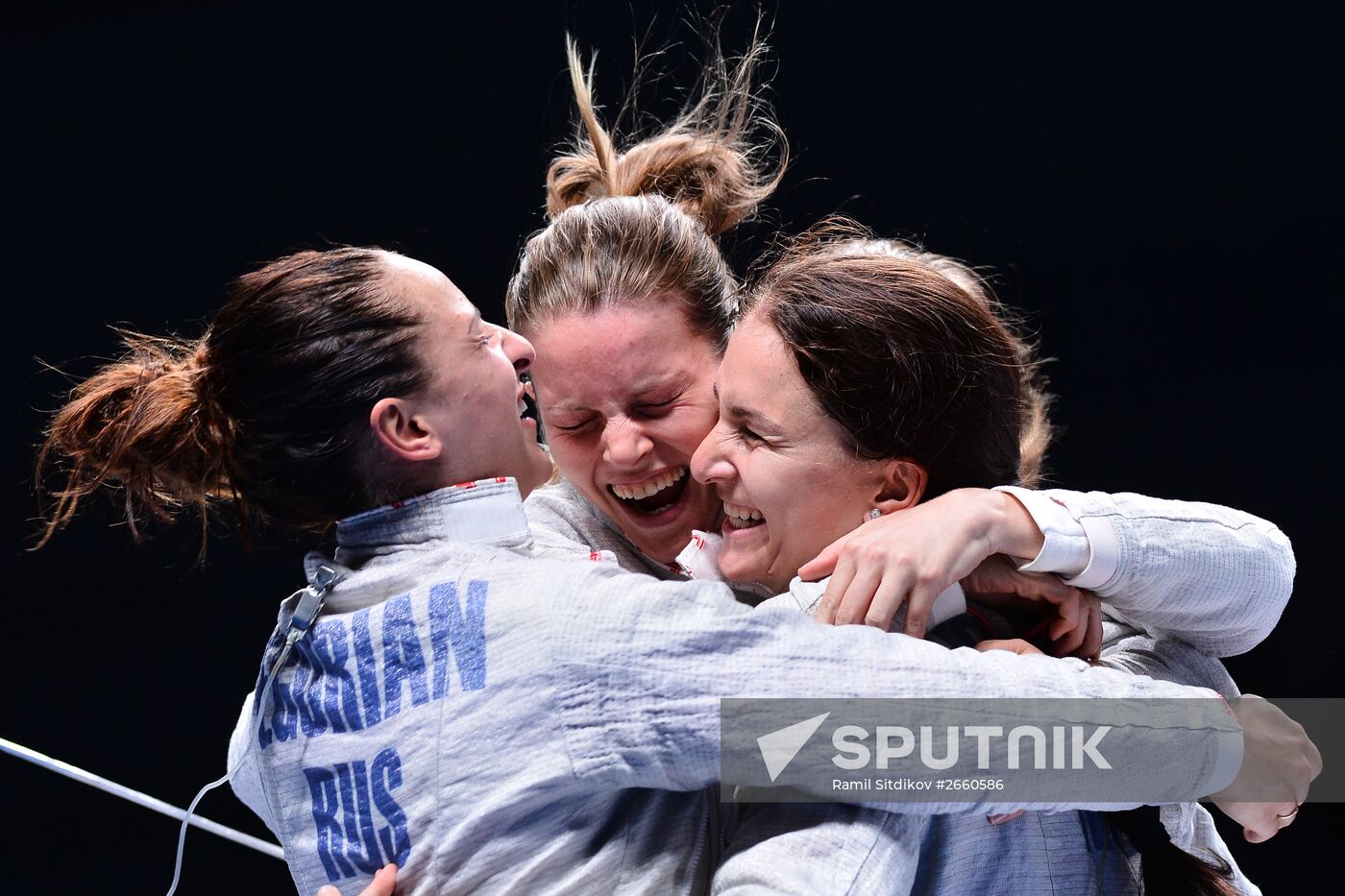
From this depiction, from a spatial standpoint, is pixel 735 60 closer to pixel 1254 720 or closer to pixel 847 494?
pixel 847 494

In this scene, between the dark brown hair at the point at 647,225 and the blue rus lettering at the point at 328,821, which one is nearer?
the blue rus lettering at the point at 328,821

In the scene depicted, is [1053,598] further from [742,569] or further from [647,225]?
[647,225]

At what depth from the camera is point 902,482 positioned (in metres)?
1.33

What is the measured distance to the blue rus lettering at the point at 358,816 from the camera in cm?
112

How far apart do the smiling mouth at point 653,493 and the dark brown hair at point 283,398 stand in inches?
17.3

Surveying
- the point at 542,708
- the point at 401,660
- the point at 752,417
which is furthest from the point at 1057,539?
the point at 401,660

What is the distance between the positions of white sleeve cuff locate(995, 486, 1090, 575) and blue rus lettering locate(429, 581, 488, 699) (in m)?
0.50

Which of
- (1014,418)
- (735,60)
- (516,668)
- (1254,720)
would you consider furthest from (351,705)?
(735,60)

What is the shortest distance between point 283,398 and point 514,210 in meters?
1.51

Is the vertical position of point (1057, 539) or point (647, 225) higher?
point (647, 225)

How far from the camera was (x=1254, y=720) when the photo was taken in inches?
53.0
